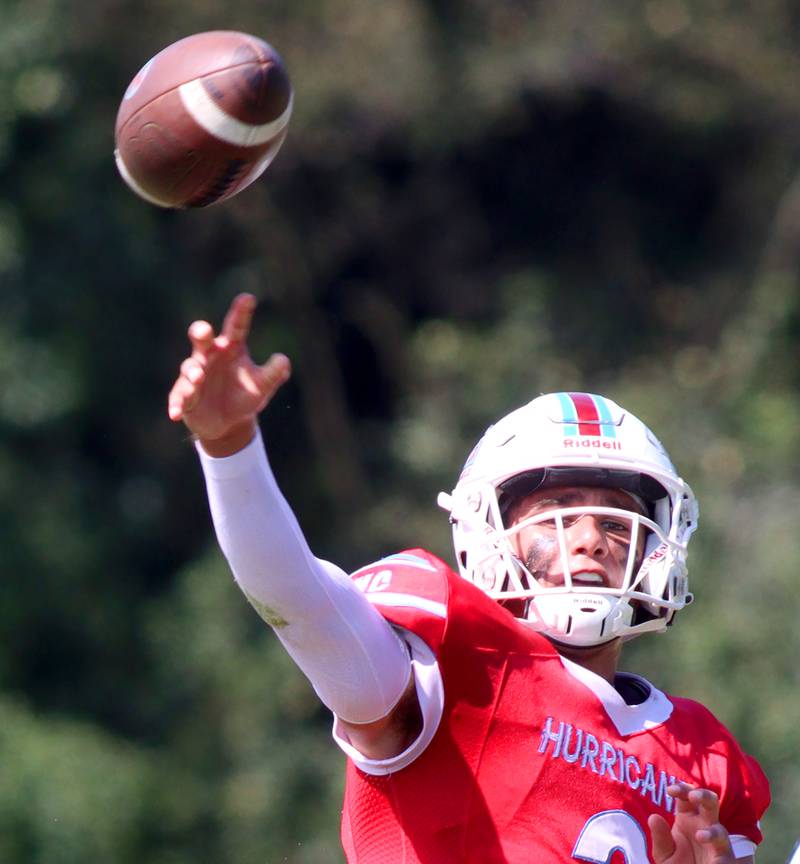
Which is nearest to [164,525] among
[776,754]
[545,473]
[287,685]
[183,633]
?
[183,633]

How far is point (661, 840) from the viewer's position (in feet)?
9.87

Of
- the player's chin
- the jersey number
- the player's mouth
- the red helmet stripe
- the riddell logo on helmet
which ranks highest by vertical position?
the red helmet stripe

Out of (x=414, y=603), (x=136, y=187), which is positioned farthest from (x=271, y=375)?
(x=136, y=187)

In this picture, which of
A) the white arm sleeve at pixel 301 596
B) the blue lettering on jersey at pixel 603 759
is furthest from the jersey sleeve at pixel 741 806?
the white arm sleeve at pixel 301 596

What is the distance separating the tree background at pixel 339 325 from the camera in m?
10.6

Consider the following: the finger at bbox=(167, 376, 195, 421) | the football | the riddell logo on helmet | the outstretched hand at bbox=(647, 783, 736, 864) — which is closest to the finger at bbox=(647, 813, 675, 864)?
the outstretched hand at bbox=(647, 783, 736, 864)

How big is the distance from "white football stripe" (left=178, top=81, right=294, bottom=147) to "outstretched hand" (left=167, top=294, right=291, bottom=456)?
573mm

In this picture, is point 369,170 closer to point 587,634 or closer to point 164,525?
point 164,525

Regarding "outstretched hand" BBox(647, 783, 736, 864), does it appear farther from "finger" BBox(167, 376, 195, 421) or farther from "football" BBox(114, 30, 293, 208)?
"football" BBox(114, 30, 293, 208)

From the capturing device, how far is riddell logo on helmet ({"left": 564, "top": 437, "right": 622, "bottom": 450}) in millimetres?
3561

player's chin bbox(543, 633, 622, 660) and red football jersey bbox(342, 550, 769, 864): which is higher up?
player's chin bbox(543, 633, 622, 660)

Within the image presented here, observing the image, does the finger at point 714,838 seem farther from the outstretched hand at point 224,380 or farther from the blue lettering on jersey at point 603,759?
the outstretched hand at point 224,380

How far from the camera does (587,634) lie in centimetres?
340

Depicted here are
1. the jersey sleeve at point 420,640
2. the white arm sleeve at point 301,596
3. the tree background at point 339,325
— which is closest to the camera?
the white arm sleeve at point 301,596
